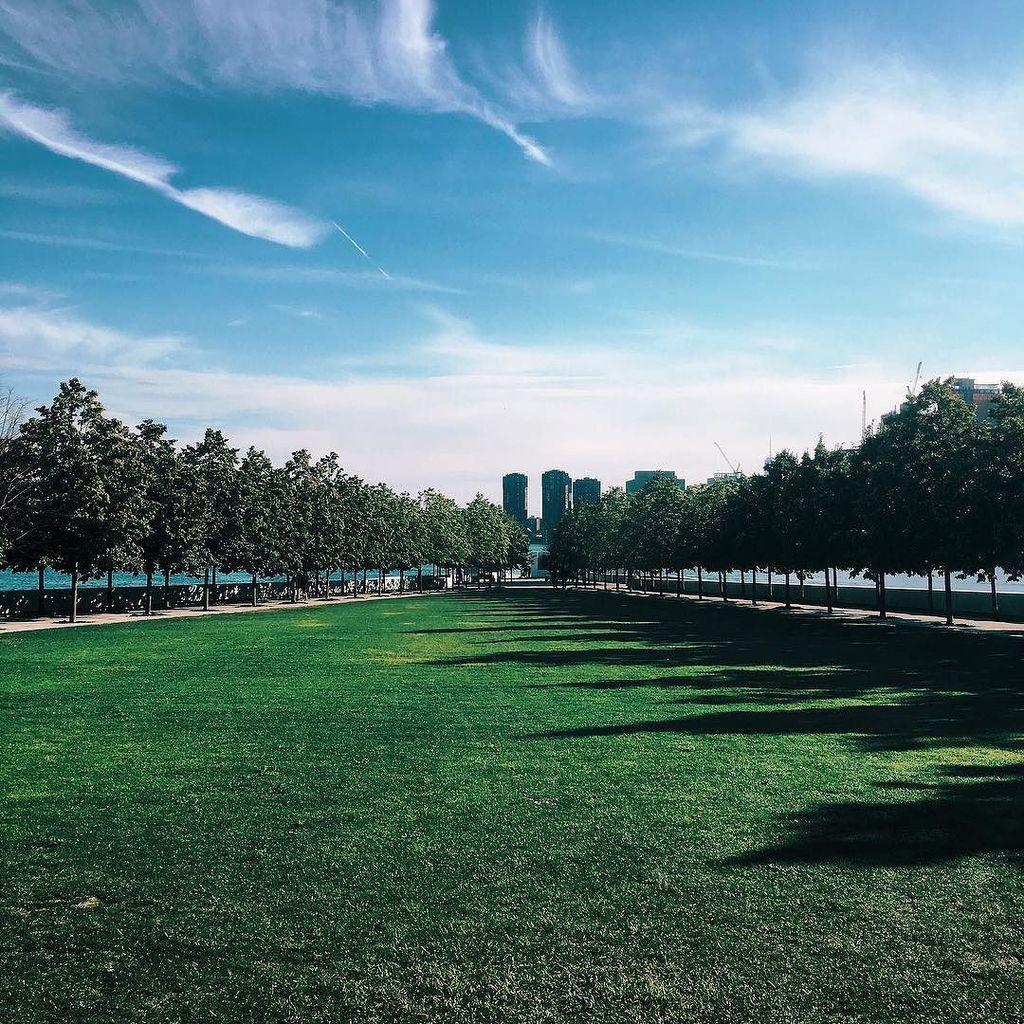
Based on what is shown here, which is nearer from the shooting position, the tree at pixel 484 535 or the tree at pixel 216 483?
the tree at pixel 216 483

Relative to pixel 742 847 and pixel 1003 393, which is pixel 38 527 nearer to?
pixel 742 847

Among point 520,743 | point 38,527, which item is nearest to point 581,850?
point 520,743

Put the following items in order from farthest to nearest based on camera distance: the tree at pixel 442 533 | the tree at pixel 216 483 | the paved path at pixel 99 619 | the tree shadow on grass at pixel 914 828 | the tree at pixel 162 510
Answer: the tree at pixel 442 533 < the tree at pixel 216 483 < the tree at pixel 162 510 < the paved path at pixel 99 619 < the tree shadow on grass at pixel 914 828

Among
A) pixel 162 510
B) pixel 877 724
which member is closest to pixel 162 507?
pixel 162 510

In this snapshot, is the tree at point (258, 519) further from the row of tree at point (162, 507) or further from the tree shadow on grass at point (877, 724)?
the tree shadow on grass at point (877, 724)

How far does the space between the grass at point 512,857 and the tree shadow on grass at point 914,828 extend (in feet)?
0.16

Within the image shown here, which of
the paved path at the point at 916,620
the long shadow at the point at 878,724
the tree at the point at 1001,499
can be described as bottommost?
the paved path at the point at 916,620

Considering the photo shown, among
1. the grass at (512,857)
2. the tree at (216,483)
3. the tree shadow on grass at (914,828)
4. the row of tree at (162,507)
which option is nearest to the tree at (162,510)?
the row of tree at (162,507)

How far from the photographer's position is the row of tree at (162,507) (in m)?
45.9

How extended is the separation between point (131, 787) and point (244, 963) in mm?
5679

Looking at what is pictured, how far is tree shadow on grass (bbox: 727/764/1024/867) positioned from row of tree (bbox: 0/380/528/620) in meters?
44.7

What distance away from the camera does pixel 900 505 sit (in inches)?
1665

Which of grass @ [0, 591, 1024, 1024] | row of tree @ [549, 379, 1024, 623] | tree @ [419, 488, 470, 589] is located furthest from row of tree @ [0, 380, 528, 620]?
row of tree @ [549, 379, 1024, 623]

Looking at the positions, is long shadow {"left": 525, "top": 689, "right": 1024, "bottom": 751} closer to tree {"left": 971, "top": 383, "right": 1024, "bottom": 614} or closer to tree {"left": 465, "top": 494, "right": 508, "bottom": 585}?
tree {"left": 971, "top": 383, "right": 1024, "bottom": 614}
